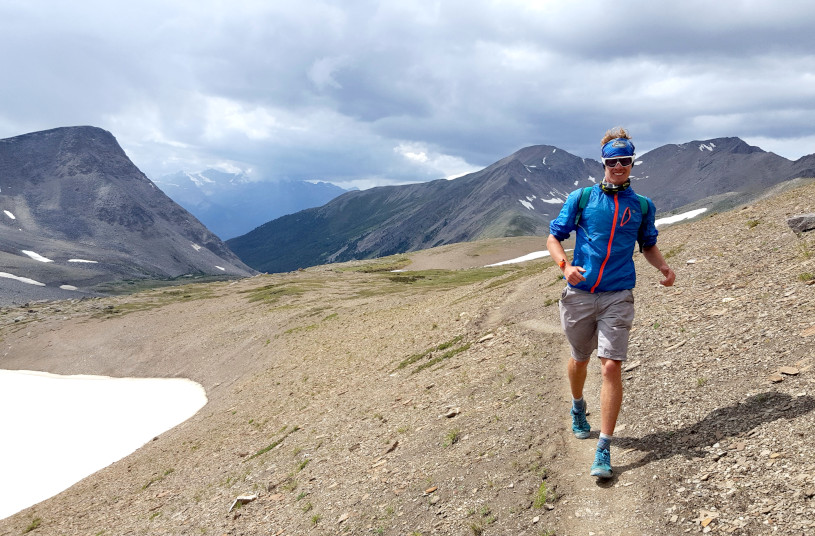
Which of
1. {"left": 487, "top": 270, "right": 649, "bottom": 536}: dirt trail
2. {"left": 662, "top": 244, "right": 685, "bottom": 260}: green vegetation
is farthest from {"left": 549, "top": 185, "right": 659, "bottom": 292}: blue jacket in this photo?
{"left": 662, "top": 244, "right": 685, "bottom": 260}: green vegetation

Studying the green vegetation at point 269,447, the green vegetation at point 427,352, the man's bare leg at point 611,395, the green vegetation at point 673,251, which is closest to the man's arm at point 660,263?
the man's bare leg at point 611,395

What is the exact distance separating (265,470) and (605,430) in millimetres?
12799

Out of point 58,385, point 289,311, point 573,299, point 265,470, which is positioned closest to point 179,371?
point 289,311

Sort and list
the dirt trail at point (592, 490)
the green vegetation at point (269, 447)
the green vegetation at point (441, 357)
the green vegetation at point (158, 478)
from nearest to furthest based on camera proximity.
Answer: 1. the dirt trail at point (592, 490)
2. the green vegetation at point (269, 447)
3. the green vegetation at point (158, 478)
4. the green vegetation at point (441, 357)

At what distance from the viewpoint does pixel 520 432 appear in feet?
40.4

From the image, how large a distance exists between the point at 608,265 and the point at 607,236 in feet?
1.74

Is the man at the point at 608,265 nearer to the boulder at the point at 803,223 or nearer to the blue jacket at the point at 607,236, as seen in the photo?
the blue jacket at the point at 607,236

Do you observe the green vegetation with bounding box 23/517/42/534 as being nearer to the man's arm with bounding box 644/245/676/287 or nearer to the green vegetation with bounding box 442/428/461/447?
the green vegetation with bounding box 442/428/461/447

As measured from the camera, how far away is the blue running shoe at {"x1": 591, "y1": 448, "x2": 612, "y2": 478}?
8.87 meters

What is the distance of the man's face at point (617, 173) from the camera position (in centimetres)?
899

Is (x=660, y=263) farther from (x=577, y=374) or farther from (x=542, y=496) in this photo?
(x=542, y=496)

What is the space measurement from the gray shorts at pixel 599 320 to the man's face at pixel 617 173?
6.66 feet

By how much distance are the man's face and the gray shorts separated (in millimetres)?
2030

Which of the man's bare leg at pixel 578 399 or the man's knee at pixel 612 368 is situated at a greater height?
the man's knee at pixel 612 368
